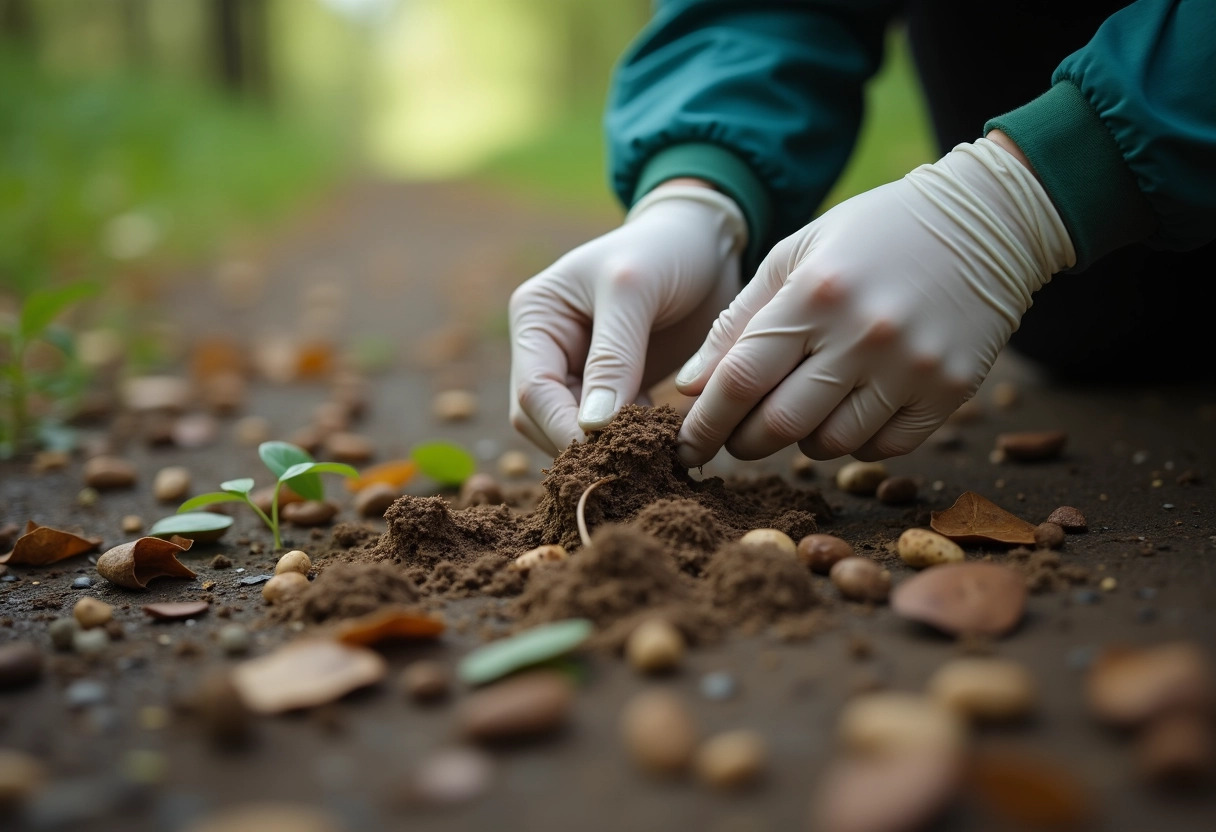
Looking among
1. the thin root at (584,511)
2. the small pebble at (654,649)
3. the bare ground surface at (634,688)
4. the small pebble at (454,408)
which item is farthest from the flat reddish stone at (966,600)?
the small pebble at (454,408)

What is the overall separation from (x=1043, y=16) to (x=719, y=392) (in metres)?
1.14

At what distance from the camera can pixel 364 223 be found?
8.01 m

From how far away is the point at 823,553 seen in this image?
3.73ft

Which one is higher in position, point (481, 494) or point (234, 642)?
point (234, 642)

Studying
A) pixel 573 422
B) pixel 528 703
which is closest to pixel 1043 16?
pixel 573 422

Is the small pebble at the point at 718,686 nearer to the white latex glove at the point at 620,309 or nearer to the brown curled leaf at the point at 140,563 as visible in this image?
the white latex glove at the point at 620,309

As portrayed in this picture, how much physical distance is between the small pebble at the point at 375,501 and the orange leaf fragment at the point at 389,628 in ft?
2.03

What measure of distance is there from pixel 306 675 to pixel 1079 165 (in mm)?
1237

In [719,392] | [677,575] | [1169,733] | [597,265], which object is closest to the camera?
[1169,733]

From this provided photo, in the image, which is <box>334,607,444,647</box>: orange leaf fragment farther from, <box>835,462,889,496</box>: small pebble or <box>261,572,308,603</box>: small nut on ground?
<box>835,462,889,496</box>: small pebble

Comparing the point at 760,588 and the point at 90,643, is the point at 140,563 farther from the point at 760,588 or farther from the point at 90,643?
the point at 760,588

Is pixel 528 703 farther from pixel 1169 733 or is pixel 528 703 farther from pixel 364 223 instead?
pixel 364 223

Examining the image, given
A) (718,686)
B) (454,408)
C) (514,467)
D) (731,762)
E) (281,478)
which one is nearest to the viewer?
(731,762)

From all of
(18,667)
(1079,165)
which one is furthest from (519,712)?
(1079,165)
